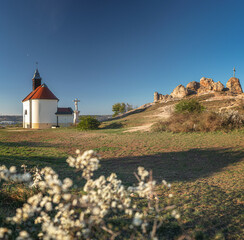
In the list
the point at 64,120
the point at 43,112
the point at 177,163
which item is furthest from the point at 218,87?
the point at 177,163

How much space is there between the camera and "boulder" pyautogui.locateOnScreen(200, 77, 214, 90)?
1575 inches

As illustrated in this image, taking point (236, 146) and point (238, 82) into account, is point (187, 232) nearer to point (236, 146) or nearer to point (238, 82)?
point (236, 146)

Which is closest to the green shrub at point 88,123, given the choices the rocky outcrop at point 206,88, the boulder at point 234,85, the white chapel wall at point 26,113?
the white chapel wall at point 26,113

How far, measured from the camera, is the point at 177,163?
721 cm

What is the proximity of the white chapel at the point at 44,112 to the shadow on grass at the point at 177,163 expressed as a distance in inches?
845

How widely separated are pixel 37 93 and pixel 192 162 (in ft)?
83.4

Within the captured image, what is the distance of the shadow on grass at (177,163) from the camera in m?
5.66

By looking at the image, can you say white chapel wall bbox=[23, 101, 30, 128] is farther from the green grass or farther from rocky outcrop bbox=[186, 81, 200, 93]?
rocky outcrop bbox=[186, 81, 200, 93]

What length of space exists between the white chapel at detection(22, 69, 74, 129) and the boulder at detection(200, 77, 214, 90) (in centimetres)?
3027

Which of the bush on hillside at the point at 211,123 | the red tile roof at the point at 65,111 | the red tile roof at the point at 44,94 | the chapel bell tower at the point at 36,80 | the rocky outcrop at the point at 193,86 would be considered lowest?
the bush on hillside at the point at 211,123

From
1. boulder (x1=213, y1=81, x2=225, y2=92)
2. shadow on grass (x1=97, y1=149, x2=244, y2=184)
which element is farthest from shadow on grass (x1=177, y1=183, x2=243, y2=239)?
boulder (x1=213, y1=81, x2=225, y2=92)

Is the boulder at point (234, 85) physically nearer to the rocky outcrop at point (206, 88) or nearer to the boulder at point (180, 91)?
the rocky outcrop at point (206, 88)

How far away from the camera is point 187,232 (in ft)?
8.39

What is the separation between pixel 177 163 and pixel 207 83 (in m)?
40.5
